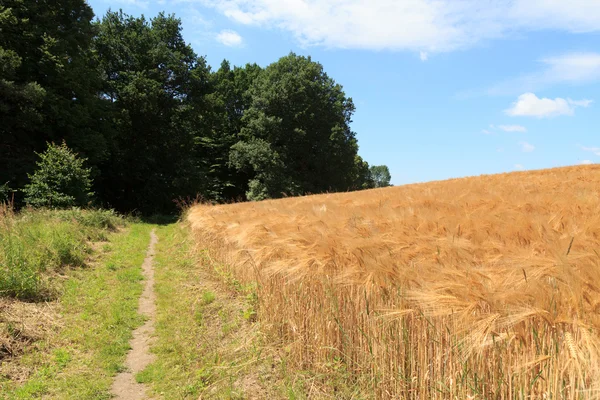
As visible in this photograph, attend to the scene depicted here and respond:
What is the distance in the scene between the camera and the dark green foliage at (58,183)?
54.1ft

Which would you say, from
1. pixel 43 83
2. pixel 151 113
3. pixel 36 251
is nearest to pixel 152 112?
pixel 151 113

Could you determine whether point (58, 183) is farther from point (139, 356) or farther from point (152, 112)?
point (139, 356)

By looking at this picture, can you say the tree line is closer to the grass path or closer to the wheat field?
the grass path

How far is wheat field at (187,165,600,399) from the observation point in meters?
1.87

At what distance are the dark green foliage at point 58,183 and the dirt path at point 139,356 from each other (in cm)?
1140

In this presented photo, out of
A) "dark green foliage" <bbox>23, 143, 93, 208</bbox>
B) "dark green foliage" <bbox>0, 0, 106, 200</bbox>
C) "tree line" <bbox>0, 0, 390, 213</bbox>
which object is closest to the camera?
"dark green foliage" <bbox>23, 143, 93, 208</bbox>

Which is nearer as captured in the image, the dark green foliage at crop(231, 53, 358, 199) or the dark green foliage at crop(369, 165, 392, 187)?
the dark green foliage at crop(231, 53, 358, 199)

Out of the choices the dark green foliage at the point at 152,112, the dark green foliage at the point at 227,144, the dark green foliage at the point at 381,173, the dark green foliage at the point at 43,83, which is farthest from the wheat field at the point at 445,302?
the dark green foliage at the point at 381,173

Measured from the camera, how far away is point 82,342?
5.16m

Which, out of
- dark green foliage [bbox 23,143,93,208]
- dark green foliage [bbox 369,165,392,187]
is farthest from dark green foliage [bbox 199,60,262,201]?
dark green foliage [bbox 369,165,392,187]

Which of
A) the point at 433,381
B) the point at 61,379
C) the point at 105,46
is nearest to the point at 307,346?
the point at 433,381

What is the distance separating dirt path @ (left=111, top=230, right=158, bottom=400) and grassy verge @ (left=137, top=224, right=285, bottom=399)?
0.38 ft

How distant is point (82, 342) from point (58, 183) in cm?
1459

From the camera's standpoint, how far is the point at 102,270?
902cm
